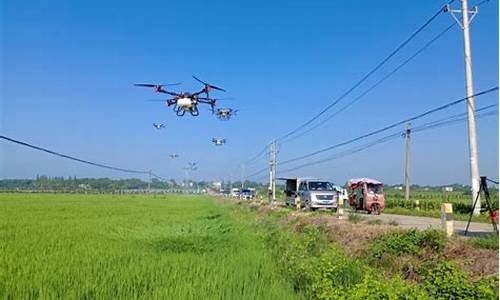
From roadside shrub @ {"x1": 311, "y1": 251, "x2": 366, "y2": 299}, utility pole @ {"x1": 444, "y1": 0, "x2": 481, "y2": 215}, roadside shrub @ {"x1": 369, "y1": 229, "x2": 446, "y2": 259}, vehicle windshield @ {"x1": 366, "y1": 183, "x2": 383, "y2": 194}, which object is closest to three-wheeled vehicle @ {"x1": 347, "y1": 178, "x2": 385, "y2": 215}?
vehicle windshield @ {"x1": 366, "y1": 183, "x2": 383, "y2": 194}

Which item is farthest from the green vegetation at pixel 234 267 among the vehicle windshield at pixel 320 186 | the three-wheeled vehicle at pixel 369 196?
the vehicle windshield at pixel 320 186

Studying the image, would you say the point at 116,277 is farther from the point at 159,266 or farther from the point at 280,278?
the point at 280,278

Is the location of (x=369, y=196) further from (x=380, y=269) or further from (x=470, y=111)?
(x=380, y=269)

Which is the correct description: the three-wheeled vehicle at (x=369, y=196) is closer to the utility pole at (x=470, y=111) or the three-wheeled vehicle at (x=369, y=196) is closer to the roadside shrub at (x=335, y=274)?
the utility pole at (x=470, y=111)

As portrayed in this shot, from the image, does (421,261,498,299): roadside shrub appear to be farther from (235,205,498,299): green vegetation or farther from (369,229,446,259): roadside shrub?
(369,229,446,259): roadside shrub

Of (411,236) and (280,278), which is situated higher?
(411,236)

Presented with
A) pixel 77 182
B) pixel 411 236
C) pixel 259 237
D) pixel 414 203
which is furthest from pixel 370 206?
pixel 77 182

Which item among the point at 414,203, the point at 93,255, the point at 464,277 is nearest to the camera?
the point at 464,277
